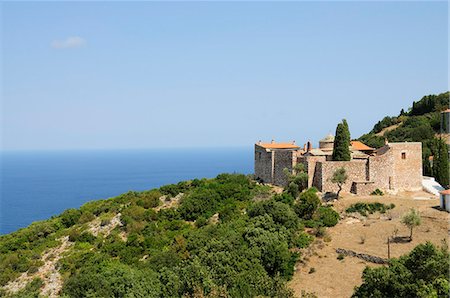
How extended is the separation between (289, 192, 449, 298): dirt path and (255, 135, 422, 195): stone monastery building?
272 centimetres

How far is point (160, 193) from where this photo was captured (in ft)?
131

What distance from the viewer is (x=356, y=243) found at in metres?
26.3

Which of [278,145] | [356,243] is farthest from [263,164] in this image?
[356,243]

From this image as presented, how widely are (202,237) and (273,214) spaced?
456 cm

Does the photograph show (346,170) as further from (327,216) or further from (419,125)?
(419,125)

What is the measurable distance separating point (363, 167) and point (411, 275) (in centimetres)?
1603

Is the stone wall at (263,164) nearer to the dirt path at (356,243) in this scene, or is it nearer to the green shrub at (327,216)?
the green shrub at (327,216)

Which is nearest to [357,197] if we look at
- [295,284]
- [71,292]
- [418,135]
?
[295,284]

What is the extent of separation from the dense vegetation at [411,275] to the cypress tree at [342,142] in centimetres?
1552

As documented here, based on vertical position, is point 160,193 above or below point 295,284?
above

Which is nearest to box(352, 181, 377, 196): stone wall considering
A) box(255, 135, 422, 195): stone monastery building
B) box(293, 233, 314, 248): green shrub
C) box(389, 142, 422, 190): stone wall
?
box(255, 135, 422, 195): stone monastery building

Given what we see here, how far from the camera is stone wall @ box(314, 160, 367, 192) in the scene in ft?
110

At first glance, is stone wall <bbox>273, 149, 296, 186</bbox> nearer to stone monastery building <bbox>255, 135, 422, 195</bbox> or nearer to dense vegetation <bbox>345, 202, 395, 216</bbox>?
stone monastery building <bbox>255, 135, 422, 195</bbox>

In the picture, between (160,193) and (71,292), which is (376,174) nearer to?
(160,193)
